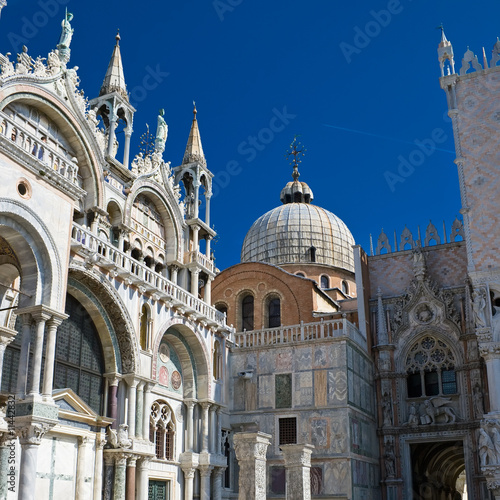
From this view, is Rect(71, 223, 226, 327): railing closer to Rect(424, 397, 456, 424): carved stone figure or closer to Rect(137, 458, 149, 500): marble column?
Rect(137, 458, 149, 500): marble column

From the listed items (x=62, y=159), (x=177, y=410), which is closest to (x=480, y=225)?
(x=177, y=410)

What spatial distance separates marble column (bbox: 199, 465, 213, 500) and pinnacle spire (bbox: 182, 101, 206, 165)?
11.4 meters

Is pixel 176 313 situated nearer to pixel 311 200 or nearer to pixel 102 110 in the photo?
pixel 102 110

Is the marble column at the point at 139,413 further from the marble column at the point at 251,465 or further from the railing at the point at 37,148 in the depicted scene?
the railing at the point at 37,148

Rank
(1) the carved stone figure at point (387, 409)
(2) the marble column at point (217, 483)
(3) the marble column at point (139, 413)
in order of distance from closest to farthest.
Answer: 1. (3) the marble column at point (139, 413)
2. (2) the marble column at point (217, 483)
3. (1) the carved stone figure at point (387, 409)

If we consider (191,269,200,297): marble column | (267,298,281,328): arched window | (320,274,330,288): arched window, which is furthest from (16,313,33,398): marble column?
(320,274,330,288): arched window

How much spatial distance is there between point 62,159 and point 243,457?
778cm

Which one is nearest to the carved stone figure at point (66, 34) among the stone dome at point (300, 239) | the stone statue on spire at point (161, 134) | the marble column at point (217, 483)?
the stone statue on spire at point (161, 134)

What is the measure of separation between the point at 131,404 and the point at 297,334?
7.54 metres

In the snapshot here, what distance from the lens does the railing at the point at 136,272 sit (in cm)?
1698

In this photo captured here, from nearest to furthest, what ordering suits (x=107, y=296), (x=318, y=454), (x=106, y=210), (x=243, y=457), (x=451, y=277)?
(x=243, y=457) < (x=107, y=296) < (x=106, y=210) < (x=318, y=454) < (x=451, y=277)

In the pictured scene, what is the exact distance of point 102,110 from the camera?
22.2 m

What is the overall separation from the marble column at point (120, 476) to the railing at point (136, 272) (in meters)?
4.65

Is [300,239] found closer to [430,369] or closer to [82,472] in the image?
[430,369]
